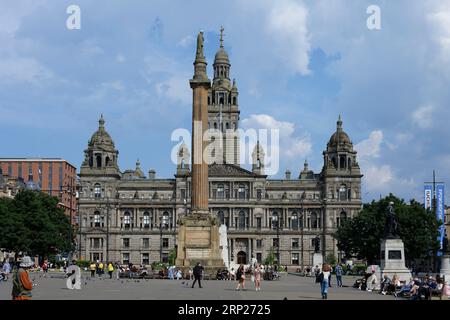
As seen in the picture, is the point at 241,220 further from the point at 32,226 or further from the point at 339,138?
the point at 32,226

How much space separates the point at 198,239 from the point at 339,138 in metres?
103

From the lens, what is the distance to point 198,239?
183 ft

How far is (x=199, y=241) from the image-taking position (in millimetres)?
55812

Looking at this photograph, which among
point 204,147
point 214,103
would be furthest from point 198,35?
point 214,103

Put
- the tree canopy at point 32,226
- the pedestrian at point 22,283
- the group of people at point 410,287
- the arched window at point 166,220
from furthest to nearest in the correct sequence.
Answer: the arched window at point 166,220, the tree canopy at point 32,226, the group of people at point 410,287, the pedestrian at point 22,283

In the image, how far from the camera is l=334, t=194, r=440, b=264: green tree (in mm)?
101625

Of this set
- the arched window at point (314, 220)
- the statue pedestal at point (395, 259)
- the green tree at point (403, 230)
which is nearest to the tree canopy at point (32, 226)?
the green tree at point (403, 230)

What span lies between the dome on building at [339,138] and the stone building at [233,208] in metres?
0.21

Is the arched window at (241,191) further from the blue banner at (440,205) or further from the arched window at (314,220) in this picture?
the blue banner at (440,205)

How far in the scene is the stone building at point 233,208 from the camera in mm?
153500

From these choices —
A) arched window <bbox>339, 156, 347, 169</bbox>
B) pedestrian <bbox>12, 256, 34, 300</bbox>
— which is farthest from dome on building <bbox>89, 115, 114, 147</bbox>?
pedestrian <bbox>12, 256, 34, 300</bbox>

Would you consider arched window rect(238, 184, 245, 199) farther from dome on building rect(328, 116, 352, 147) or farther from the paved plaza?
the paved plaza

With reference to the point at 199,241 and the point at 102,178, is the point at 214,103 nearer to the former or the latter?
the point at 102,178
